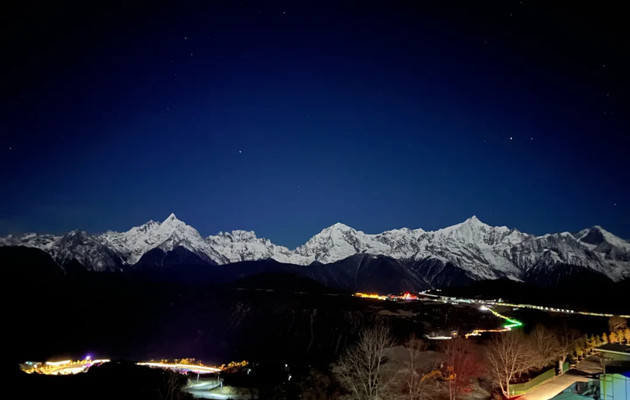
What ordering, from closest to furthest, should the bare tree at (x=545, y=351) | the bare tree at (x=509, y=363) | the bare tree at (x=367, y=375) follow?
the bare tree at (x=509, y=363) → the bare tree at (x=367, y=375) → the bare tree at (x=545, y=351)

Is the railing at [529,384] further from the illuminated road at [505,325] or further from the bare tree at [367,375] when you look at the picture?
the illuminated road at [505,325]

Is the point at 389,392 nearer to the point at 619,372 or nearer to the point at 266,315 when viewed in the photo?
the point at 619,372

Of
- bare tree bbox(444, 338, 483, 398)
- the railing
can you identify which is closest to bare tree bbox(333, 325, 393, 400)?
bare tree bbox(444, 338, 483, 398)

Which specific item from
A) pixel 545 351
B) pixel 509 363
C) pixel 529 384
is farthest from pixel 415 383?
pixel 545 351

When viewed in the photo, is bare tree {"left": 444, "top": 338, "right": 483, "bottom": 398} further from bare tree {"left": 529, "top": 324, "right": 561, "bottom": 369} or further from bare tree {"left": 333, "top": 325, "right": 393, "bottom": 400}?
bare tree {"left": 333, "top": 325, "right": 393, "bottom": 400}

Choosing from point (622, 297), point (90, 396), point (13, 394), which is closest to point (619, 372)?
point (90, 396)

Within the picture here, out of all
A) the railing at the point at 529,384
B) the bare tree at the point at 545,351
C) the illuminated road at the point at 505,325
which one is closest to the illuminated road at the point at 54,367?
the illuminated road at the point at 505,325

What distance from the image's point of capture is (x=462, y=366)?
51.5 m

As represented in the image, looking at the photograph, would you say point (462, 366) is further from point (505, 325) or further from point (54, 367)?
point (54, 367)

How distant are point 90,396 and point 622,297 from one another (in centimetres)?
18582

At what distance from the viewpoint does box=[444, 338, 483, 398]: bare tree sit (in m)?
46.5

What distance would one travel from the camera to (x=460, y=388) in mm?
46312

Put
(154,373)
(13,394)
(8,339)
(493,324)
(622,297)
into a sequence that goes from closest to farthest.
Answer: (13,394), (154,373), (493,324), (8,339), (622,297)

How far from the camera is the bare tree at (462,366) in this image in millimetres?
46456
